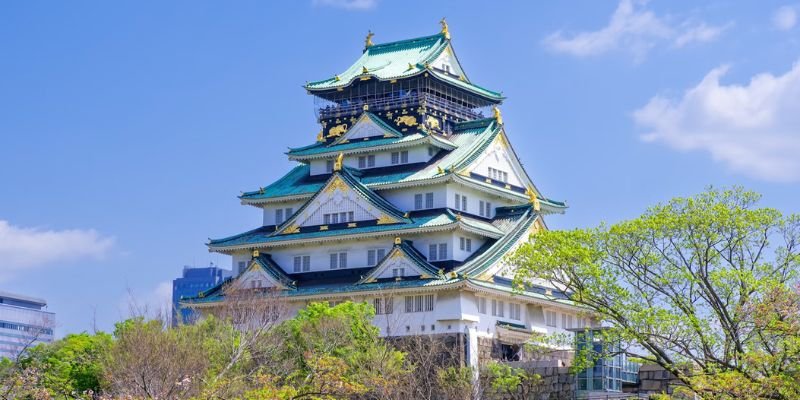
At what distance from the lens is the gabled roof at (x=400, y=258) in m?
71.5

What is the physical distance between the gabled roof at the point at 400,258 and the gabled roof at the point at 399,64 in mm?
12196

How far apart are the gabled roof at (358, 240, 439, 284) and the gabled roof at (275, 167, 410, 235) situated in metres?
1.99

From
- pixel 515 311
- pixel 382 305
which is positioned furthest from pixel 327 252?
pixel 515 311

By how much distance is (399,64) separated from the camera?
83.4m

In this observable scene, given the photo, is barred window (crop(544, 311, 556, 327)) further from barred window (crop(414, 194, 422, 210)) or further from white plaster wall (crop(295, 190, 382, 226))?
white plaster wall (crop(295, 190, 382, 226))

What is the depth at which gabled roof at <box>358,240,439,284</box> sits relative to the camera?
71.5 m

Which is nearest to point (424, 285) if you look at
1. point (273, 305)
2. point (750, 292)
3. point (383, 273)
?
point (383, 273)

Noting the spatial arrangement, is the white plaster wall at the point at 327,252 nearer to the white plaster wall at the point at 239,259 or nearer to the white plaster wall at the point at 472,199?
the white plaster wall at the point at 239,259

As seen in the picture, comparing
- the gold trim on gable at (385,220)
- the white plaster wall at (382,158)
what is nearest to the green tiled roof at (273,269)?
the gold trim on gable at (385,220)

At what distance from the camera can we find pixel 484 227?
75.1 metres

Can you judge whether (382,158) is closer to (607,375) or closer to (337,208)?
(337,208)

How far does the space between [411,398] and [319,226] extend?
56.8 feet

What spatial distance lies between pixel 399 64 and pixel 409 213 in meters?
11.9

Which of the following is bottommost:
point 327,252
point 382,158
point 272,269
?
point 272,269
